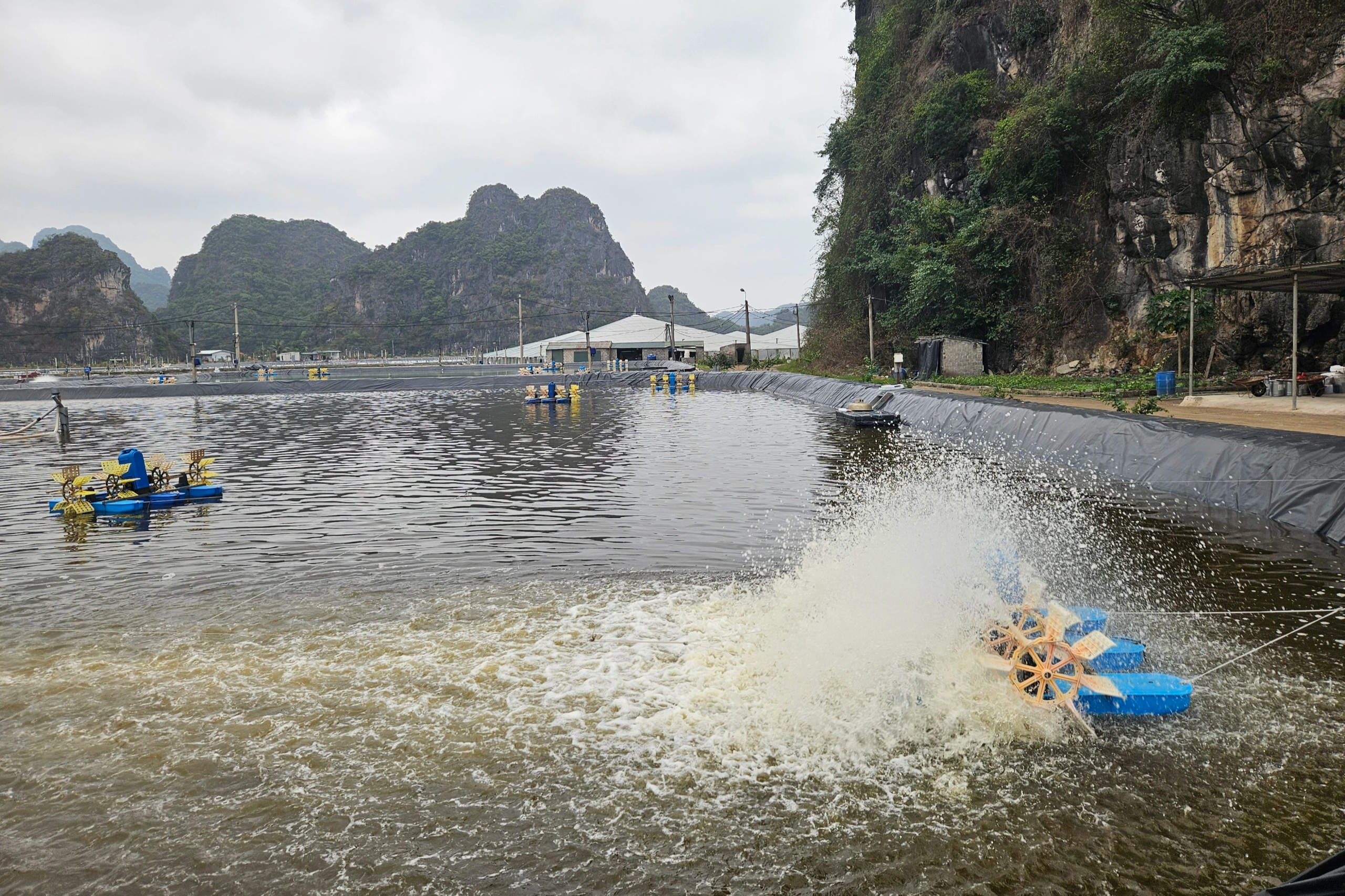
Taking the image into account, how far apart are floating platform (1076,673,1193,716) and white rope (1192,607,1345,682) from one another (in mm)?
763

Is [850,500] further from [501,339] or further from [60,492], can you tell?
Answer: [501,339]

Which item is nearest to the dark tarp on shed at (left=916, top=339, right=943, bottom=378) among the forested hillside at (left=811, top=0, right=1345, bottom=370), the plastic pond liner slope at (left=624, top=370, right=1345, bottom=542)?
the forested hillside at (left=811, top=0, right=1345, bottom=370)

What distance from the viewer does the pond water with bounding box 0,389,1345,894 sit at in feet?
15.6

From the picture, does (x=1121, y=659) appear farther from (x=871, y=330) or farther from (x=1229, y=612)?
(x=871, y=330)

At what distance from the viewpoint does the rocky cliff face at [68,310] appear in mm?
117500

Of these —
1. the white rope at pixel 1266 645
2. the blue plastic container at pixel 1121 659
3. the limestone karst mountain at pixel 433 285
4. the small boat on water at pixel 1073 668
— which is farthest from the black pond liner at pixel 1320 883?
the limestone karst mountain at pixel 433 285

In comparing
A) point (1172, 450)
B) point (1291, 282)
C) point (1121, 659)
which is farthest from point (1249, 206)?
point (1121, 659)

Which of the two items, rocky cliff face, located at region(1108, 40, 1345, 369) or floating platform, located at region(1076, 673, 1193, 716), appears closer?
floating platform, located at region(1076, 673, 1193, 716)

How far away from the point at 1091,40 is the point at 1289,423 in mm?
23181

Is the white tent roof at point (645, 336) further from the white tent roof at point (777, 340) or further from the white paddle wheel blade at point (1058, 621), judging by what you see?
the white paddle wheel blade at point (1058, 621)

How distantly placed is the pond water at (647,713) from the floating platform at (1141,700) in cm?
14

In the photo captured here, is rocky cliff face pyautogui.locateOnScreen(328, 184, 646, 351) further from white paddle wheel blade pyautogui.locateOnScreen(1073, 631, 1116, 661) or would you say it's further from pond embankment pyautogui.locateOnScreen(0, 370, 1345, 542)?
white paddle wheel blade pyautogui.locateOnScreen(1073, 631, 1116, 661)

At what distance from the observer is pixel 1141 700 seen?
616 centimetres

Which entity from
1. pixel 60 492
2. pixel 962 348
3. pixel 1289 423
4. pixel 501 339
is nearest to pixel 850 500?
pixel 1289 423
